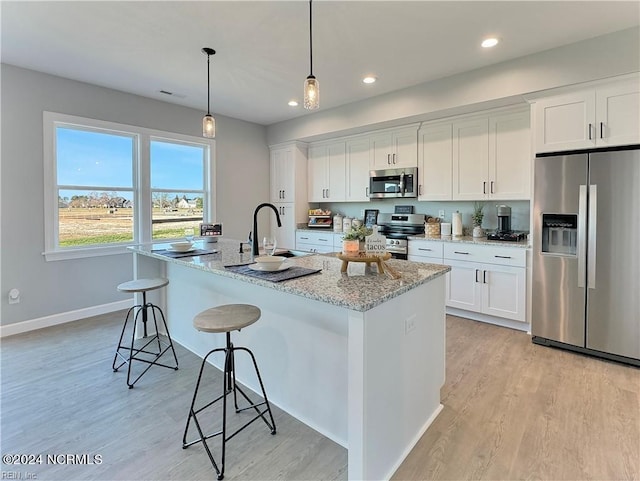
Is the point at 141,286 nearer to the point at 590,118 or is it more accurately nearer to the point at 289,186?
the point at 289,186

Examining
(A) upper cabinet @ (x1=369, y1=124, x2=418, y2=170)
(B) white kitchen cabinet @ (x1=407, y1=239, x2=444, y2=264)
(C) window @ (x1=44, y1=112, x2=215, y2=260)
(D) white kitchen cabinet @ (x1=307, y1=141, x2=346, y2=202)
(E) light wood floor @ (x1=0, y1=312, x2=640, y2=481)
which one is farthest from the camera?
(D) white kitchen cabinet @ (x1=307, y1=141, x2=346, y2=202)

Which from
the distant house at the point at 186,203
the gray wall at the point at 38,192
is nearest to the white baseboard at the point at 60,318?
the gray wall at the point at 38,192

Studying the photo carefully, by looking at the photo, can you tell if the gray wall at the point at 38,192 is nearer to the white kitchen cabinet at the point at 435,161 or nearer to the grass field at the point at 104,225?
the grass field at the point at 104,225

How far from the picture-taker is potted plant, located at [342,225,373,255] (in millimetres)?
1927

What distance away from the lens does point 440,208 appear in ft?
15.4

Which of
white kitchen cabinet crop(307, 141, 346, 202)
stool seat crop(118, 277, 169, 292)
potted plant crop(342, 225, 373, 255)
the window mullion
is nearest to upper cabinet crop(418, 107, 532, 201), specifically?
white kitchen cabinet crop(307, 141, 346, 202)

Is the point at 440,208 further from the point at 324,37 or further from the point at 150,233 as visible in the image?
the point at 150,233

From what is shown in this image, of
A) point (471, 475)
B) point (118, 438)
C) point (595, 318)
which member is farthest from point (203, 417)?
point (595, 318)

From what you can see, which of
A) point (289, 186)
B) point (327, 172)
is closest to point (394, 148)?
point (327, 172)

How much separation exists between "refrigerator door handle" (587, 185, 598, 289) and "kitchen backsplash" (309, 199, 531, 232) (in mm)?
1114

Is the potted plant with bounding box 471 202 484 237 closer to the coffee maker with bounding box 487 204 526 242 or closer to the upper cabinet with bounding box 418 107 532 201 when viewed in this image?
the coffee maker with bounding box 487 204 526 242

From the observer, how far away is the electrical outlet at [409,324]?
1752 mm

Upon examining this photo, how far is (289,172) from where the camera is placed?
5.82m

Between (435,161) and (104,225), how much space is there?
443 centimetres
